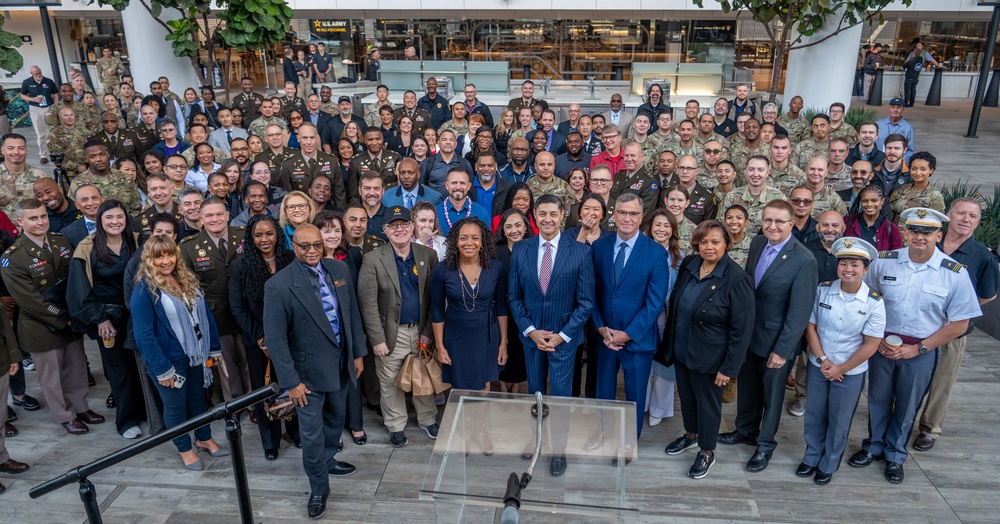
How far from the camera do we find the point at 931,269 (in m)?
3.86

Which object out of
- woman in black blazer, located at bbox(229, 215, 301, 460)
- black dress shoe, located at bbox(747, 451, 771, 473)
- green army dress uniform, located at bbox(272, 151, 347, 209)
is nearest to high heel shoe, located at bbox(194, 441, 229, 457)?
woman in black blazer, located at bbox(229, 215, 301, 460)

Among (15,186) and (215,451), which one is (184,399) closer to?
(215,451)

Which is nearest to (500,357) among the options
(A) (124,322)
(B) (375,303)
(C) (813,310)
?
(B) (375,303)

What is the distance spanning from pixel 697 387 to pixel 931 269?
5.00 feet

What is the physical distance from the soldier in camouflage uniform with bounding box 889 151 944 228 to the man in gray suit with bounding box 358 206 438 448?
12.9 feet

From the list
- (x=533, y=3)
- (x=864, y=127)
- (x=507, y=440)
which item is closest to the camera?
(x=507, y=440)

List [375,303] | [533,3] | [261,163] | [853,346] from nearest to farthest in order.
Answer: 1. [853,346]
2. [375,303]
3. [261,163]
4. [533,3]

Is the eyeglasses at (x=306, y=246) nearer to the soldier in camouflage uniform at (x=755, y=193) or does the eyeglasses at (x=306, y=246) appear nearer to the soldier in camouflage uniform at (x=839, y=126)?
the soldier in camouflage uniform at (x=755, y=193)

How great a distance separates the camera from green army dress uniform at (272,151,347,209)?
661 cm

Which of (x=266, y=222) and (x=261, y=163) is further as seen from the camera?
(x=261, y=163)

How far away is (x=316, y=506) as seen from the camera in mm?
3775

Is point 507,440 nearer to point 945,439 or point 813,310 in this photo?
point 813,310

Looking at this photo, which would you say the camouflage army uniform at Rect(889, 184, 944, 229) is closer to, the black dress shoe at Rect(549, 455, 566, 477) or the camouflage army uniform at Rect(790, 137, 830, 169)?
the camouflage army uniform at Rect(790, 137, 830, 169)

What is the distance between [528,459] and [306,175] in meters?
4.82
